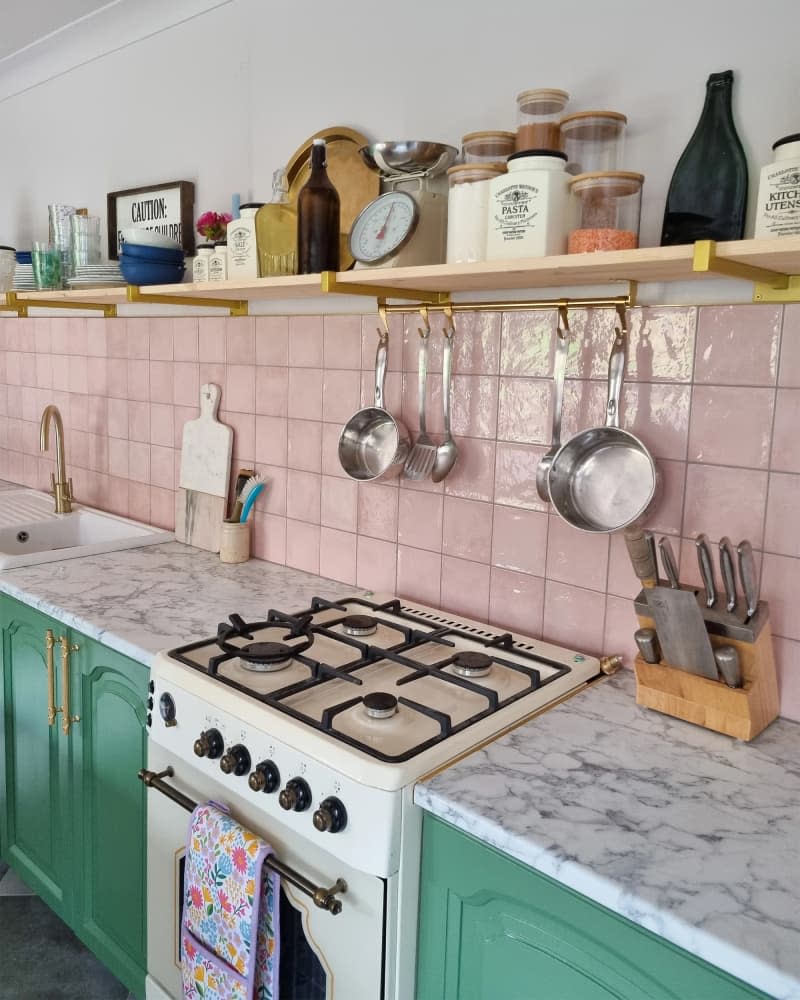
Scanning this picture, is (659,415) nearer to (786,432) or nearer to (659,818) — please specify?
(786,432)

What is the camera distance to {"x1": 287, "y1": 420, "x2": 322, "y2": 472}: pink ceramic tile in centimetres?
197

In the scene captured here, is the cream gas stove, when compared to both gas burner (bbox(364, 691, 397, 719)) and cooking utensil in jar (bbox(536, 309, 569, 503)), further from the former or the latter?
cooking utensil in jar (bbox(536, 309, 569, 503))

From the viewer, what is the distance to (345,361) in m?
1.88

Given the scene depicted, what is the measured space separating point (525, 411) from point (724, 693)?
0.62m

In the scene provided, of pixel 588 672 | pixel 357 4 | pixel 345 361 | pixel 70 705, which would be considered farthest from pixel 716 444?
pixel 70 705

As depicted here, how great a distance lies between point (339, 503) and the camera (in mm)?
1939

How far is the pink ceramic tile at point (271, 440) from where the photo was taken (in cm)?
206

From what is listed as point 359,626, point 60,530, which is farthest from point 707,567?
point 60,530

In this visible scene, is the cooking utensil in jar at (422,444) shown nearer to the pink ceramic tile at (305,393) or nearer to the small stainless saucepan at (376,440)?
the small stainless saucepan at (376,440)

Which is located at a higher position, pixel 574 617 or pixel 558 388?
pixel 558 388

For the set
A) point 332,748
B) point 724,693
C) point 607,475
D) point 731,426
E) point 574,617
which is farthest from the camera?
point 574,617

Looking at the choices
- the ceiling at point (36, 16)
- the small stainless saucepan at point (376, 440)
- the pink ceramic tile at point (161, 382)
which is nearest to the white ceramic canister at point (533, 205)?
the small stainless saucepan at point (376, 440)

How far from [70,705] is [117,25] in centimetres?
186

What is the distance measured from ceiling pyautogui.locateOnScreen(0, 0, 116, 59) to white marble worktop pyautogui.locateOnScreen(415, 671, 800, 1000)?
221 centimetres
